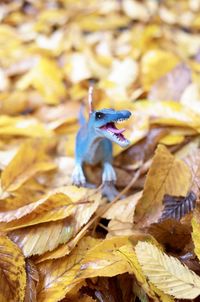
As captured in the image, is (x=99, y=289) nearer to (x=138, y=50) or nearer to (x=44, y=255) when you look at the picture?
(x=44, y=255)

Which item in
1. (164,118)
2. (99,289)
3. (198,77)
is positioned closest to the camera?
(99,289)

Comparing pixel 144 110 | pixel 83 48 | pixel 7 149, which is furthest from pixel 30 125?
pixel 83 48

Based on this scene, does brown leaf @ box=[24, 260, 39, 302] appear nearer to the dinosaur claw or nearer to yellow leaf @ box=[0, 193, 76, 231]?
yellow leaf @ box=[0, 193, 76, 231]

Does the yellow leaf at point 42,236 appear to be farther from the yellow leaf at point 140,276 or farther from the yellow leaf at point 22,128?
the yellow leaf at point 22,128

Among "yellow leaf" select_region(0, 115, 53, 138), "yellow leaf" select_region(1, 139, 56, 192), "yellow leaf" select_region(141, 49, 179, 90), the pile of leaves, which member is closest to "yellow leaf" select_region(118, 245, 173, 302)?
the pile of leaves

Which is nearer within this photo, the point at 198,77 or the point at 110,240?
the point at 110,240

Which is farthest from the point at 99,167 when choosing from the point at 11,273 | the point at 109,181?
the point at 11,273
